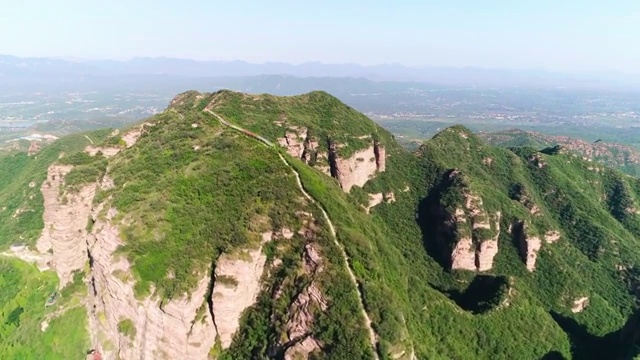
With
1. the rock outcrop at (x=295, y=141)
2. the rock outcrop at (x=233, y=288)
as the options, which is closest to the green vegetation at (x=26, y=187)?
the rock outcrop at (x=295, y=141)

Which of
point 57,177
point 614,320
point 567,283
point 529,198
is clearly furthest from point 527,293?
point 57,177

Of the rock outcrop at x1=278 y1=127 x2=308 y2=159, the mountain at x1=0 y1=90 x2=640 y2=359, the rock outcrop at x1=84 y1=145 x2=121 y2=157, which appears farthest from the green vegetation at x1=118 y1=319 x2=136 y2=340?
the rock outcrop at x1=278 y1=127 x2=308 y2=159

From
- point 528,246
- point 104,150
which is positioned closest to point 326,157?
point 528,246

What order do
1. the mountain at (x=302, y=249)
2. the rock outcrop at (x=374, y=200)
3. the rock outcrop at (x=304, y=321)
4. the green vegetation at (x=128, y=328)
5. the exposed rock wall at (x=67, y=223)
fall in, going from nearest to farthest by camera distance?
the rock outcrop at (x=304, y=321) < the mountain at (x=302, y=249) < the green vegetation at (x=128, y=328) < the exposed rock wall at (x=67, y=223) < the rock outcrop at (x=374, y=200)

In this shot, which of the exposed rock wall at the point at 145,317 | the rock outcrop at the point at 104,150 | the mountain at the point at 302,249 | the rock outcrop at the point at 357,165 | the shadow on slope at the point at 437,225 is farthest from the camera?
the rock outcrop at the point at 357,165

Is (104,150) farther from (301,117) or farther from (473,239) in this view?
(473,239)

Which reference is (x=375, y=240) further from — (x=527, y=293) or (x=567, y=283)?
(x=567, y=283)

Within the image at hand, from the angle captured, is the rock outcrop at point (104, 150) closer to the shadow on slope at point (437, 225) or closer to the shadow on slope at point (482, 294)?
the shadow on slope at point (437, 225)
